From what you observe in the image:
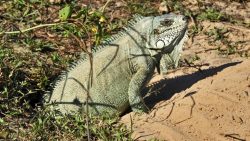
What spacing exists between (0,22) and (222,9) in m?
3.61

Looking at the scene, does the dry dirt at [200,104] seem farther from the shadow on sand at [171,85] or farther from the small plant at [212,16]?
the small plant at [212,16]

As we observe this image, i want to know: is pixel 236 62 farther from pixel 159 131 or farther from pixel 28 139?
pixel 28 139

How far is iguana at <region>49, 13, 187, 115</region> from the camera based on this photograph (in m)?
6.33

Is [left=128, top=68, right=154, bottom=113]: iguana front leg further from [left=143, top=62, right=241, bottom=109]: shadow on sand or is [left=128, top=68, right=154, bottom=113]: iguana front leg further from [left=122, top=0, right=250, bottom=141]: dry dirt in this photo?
[left=143, top=62, right=241, bottom=109]: shadow on sand

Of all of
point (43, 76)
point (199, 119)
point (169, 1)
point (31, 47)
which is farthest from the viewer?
point (169, 1)

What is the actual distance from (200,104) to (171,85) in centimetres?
103

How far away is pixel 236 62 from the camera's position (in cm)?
798

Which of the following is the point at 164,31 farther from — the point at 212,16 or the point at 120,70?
the point at 212,16

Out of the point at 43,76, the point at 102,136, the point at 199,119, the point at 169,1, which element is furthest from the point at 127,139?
the point at 169,1

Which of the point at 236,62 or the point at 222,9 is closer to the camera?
the point at 236,62

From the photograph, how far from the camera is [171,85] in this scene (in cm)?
740

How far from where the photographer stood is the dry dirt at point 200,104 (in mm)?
5957

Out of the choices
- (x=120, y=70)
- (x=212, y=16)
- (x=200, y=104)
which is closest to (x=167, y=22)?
(x=120, y=70)

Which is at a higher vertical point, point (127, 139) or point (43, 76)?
point (43, 76)
